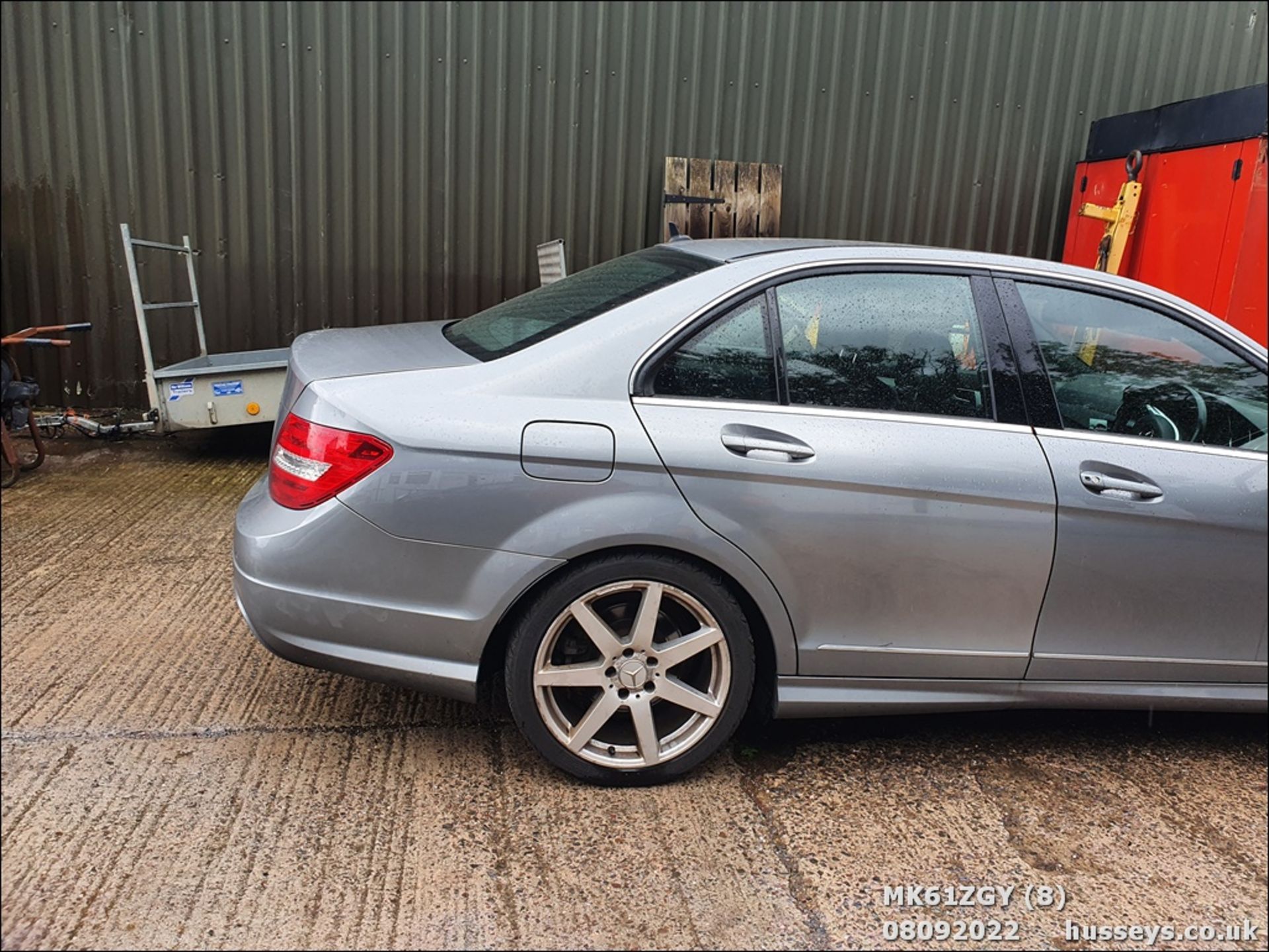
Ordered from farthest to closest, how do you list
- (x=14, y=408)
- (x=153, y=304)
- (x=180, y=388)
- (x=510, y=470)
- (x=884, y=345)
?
(x=153, y=304)
(x=180, y=388)
(x=14, y=408)
(x=884, y=345)
(x=510, y=470)

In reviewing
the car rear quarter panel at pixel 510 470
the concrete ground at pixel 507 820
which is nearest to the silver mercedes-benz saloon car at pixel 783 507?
the car rear quarter panel at pixel 510 470

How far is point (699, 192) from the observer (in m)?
7.24

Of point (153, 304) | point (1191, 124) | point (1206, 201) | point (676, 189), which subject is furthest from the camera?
point (676, 189)

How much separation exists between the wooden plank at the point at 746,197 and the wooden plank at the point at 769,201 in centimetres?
4

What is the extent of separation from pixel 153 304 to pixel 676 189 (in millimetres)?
3531

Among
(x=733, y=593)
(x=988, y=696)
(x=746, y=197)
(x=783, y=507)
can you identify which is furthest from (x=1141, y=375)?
(x=746, y=197)

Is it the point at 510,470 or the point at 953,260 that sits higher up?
the point at 953,260

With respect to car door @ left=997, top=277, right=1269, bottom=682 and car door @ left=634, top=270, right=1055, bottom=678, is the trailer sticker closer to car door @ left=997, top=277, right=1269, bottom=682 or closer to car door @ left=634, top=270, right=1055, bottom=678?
car door @ left=634, top=270, right=1055, bottom=678

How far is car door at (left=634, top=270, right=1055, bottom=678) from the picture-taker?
2787mm

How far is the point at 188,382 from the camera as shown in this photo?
5.71 m

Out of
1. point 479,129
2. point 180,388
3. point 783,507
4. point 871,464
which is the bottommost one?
point 180,388

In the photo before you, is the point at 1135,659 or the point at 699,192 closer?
the point at 1135,659

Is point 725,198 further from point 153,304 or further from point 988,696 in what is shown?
point 988,696

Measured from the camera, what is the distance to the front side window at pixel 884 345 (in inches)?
115
